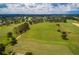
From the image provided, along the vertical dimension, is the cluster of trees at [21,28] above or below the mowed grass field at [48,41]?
above

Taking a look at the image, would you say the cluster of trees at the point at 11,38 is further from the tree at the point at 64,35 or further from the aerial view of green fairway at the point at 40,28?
the tree at the point at 64,35

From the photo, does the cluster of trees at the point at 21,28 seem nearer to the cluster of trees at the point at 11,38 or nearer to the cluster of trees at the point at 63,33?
the cluster of trees at the point at 11,38

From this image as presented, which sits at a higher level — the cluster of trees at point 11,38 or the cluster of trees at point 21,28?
the cluster of trees at point 21,28

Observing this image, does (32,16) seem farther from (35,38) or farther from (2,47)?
(2,47)

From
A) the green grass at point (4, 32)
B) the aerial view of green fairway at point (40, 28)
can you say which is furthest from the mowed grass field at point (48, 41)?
the green grass at point (4, 32)

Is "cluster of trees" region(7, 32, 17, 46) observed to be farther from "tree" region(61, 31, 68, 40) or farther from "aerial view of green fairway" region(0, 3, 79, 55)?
"tree" region(61, 31, 68, 40)

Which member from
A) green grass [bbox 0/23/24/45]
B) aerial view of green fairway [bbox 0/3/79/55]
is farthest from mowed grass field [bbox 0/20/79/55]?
green grass [bbox 0/23/24/45]

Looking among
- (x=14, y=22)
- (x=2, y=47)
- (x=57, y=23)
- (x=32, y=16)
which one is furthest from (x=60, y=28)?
(x=2, y=47)

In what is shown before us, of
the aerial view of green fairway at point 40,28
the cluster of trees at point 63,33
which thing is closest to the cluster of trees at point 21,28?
the aerial view of green fairway at point 40,28
